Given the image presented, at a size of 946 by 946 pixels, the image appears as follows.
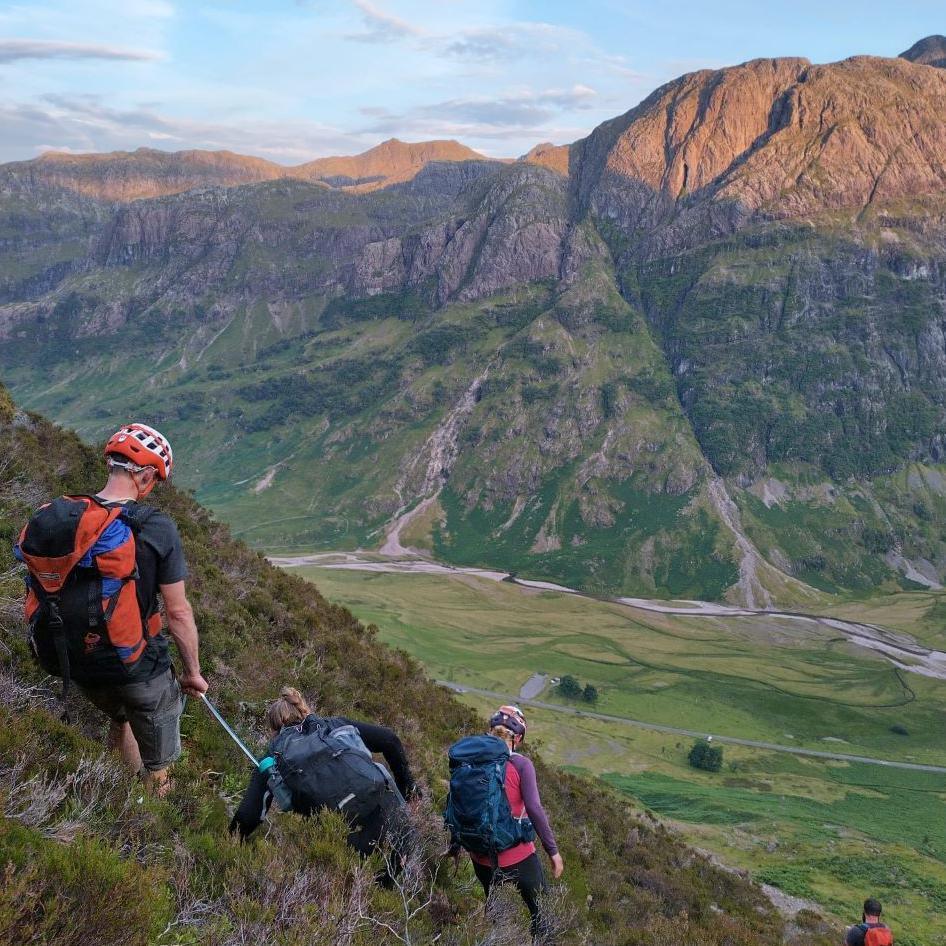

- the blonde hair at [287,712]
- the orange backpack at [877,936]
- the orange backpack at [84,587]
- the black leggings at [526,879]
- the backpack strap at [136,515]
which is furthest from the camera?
the orange backpack at [877,936]

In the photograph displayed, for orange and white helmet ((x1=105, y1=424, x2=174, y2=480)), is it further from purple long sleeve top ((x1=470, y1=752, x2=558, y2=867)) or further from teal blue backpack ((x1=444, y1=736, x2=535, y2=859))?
purple long sleeve top ((x1=470, y1=752, x2=558, y2=867))

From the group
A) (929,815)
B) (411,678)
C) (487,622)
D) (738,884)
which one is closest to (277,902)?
(411,678)

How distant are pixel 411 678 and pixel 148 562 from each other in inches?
706

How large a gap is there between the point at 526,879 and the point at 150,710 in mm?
4853

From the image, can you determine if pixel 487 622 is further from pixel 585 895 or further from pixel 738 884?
pixel 585 895

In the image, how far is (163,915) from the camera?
511 centimetres

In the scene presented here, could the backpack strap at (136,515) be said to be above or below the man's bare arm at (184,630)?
above

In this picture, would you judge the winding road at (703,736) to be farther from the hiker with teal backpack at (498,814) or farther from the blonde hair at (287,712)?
the blonde hair at (287,712)

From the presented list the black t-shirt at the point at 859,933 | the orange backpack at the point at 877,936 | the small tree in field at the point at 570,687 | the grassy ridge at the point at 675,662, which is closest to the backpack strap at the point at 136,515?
the black t-shirt at the point at 859,933

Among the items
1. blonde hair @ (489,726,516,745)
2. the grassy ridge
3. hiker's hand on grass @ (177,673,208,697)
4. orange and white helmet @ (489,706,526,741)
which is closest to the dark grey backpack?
hiker's hand on grass @ (177,673,208,697)

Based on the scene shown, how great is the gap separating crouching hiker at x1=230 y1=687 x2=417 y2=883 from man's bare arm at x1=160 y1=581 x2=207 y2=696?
36.1 inches

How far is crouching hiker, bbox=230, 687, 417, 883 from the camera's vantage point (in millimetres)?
6629

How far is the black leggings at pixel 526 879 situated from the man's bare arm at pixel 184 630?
4.11 meters

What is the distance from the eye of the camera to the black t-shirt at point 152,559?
5941mm
